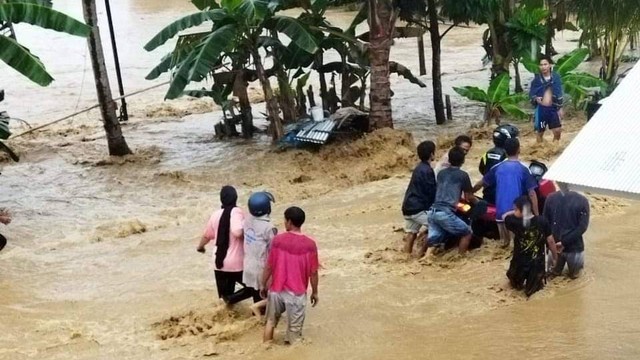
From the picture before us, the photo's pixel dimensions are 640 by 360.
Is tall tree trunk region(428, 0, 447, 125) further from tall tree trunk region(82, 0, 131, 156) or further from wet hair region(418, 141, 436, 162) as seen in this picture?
wet hair region(418, 141, 436, 162)

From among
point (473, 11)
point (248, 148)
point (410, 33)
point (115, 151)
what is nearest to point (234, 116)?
point (248, 148)

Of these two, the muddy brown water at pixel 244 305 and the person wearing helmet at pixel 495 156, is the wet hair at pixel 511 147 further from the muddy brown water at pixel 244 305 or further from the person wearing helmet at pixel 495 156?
the muddy brown water at pixel 244 305

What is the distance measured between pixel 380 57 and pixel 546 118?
3.23 metres

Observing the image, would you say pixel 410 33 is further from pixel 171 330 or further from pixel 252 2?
pixel 171 330

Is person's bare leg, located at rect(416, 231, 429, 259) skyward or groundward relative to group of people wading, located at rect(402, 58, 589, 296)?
groundward

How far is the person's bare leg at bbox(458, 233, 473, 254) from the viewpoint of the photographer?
8531mm

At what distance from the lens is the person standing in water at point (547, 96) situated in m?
12.1

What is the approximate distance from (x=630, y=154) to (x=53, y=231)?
350 inches

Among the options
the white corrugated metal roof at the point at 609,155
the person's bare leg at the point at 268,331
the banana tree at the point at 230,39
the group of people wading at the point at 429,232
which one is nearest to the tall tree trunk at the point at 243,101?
the banana tree at the point at 230,39

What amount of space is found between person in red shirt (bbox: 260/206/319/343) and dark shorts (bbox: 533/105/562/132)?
673 centimetres

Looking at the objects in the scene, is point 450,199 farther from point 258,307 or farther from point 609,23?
point 609,23

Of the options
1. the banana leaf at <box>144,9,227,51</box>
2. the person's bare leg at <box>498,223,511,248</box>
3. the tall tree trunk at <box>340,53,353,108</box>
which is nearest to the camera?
the person's bare leg at <box>498,223,511,248</box>

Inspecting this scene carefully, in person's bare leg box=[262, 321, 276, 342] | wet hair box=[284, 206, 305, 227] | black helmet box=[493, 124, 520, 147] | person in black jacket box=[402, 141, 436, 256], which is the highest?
wet hair box=[284, 206, 305, 227]

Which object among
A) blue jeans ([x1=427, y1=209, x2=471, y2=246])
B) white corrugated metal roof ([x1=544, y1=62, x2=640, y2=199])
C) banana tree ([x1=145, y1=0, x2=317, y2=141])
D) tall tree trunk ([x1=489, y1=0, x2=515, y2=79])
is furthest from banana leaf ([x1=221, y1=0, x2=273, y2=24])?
white corrugated metal roof ([x1=544, y1=62, x2=640, y2=199])
